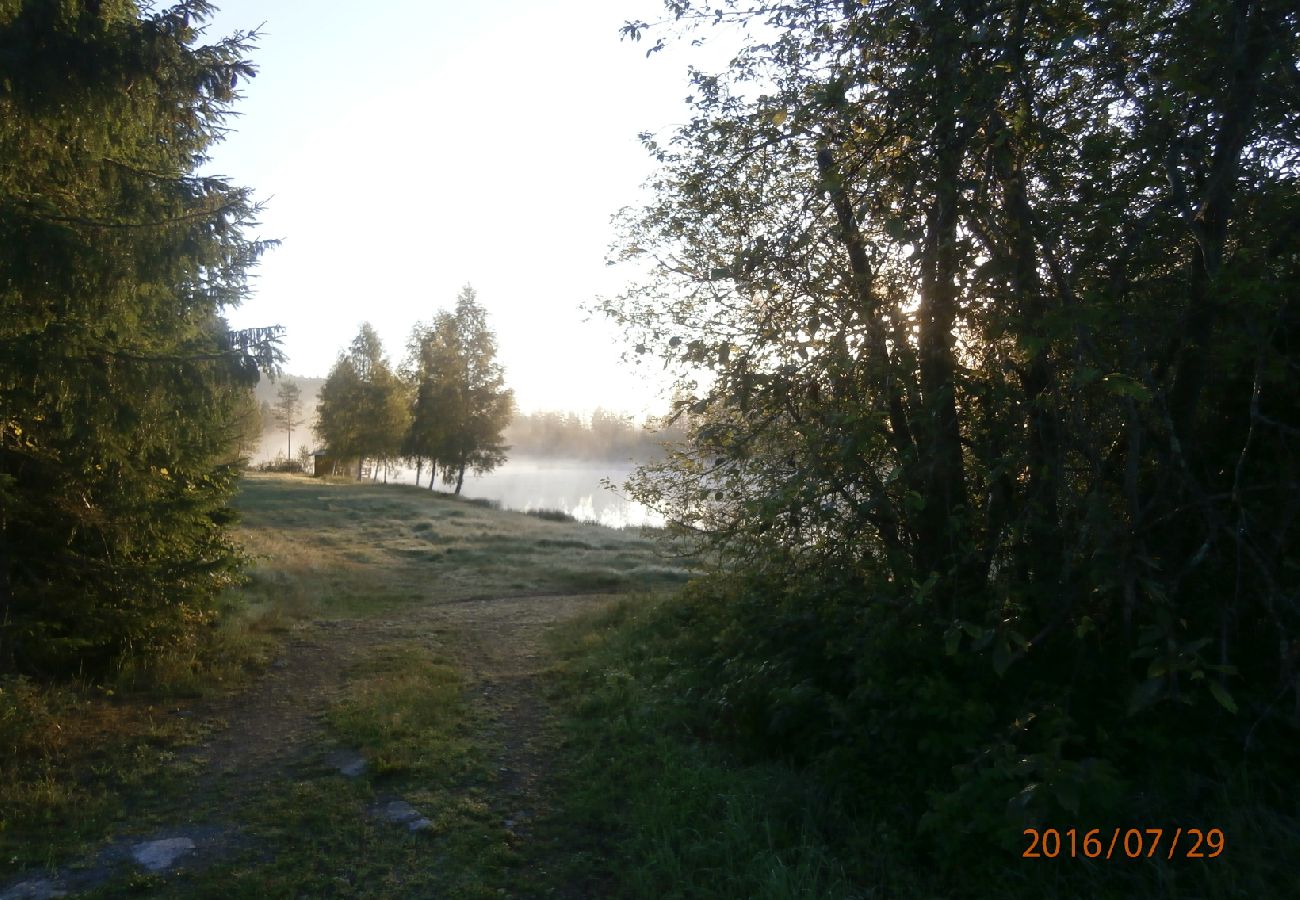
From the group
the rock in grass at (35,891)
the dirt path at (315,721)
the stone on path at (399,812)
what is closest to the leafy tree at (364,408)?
the dirt path at (315,721)

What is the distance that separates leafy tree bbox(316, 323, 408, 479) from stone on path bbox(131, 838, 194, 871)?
143ft

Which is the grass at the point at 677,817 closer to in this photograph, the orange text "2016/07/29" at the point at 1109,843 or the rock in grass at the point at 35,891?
the orange text "2016/07/29" at the point at 1109,843

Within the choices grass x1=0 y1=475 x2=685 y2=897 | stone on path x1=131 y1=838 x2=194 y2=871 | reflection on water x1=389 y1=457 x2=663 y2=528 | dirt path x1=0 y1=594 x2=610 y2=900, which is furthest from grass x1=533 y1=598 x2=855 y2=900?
reflection on water x1=389 y1=457 x2=663 y2=528

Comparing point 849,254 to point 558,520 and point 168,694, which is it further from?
point 558,520

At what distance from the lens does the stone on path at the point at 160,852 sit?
15.2ft

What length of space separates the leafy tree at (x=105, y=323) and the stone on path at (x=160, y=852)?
2.87 m

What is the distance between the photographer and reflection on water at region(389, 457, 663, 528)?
42.7 metres

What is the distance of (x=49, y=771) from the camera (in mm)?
5812

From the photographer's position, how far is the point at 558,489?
6194 centimetres

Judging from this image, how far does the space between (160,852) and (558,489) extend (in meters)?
57.3

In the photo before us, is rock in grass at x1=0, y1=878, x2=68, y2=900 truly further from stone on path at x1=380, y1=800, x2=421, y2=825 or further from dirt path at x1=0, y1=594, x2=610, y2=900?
stone on path at x1=380, y1=800, x2=421, y2=825

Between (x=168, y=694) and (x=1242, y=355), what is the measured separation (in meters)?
8.94

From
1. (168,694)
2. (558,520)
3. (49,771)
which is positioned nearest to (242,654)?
(168,694)

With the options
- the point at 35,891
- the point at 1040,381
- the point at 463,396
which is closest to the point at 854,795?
the point at 1040,381
